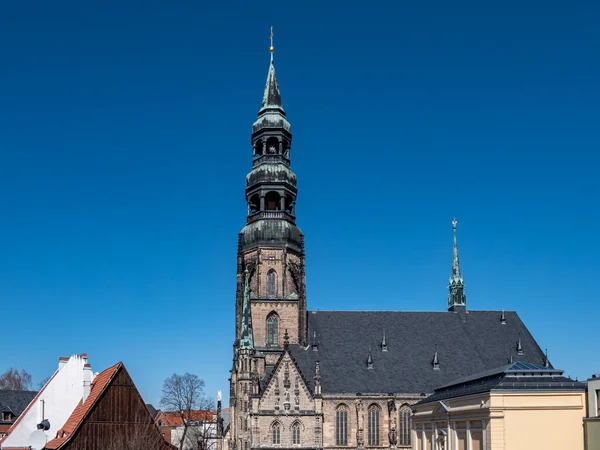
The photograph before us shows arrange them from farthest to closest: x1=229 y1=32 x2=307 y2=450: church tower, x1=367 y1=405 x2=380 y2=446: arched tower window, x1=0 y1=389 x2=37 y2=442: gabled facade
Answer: x1=229 y1=32 x2=307 y2=450: church tower, x1=367 y1=405 x2=380 y2=446: arched tower window, x1=0 y1=389 x2=37 y2=442: gabled facade

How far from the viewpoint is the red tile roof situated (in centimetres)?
4162

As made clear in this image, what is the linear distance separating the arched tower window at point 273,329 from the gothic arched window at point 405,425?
48.4 feet

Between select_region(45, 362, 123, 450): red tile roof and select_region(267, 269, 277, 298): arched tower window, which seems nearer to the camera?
select_region(45, 362, 123, 450): red tile roof

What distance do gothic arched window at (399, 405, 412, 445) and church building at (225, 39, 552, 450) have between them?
0.34 ft

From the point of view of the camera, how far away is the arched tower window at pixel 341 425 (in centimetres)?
7806

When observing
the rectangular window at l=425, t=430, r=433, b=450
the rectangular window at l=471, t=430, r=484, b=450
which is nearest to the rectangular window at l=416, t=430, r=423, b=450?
the rectangular window at l=425, t=430, r=433, b=450

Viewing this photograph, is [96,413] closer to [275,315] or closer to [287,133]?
[275,315]

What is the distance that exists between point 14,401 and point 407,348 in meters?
41.6

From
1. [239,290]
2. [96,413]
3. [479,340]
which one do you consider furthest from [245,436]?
[96,413]

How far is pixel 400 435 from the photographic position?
261ft

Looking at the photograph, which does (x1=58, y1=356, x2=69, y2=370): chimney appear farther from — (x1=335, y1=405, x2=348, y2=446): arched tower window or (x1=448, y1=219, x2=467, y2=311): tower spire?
(x1=448, y1=219, x2=467, y2=311): tower spire

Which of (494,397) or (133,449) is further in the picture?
(494,397)

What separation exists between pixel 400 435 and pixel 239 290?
22153 millimetres

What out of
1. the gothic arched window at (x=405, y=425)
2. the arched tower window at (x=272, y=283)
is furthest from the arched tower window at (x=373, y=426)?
the arched tower window at (x=272, y=283)
